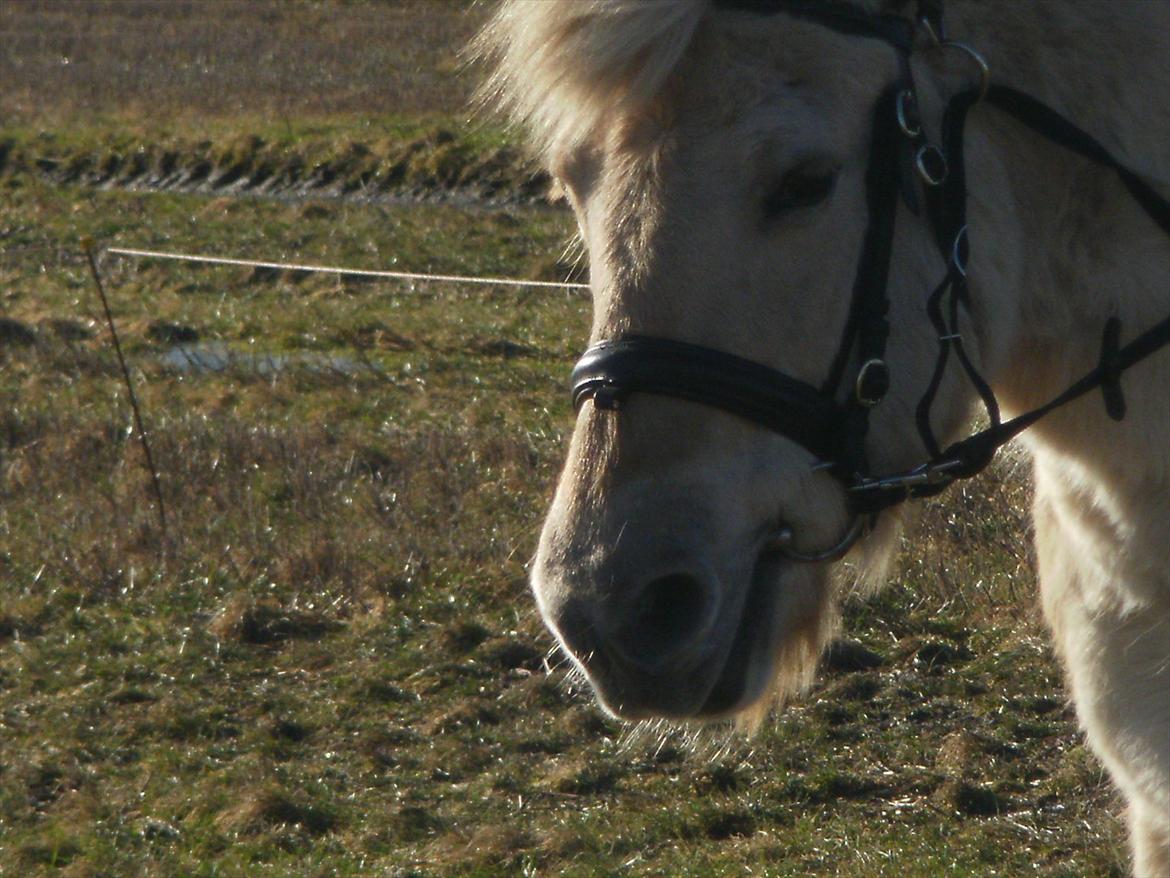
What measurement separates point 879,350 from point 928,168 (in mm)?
267

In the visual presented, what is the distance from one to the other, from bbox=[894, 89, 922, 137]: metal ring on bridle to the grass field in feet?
3.53

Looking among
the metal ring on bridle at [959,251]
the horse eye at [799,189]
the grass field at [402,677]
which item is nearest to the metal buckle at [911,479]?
the metal ring on bridle at [959,251]

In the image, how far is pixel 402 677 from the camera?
185 inches

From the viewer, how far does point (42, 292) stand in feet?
37.5

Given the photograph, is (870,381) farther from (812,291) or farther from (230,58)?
(230,58)

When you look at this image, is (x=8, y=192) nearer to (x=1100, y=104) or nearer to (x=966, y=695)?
(x=966, y=695)

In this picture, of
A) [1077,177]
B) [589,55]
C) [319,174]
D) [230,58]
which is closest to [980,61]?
[1077,177]

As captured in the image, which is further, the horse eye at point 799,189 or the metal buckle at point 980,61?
the metal buckle at point 980,61

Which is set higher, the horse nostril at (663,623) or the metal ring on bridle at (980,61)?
the metal ring on bridle at (980,61)

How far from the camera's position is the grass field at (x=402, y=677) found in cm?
371

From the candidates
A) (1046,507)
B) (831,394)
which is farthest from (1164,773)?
(831,394)

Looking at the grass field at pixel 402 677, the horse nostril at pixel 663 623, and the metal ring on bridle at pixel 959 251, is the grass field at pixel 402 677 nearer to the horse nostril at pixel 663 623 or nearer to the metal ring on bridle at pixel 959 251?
the horse nostril at pixel 663 623

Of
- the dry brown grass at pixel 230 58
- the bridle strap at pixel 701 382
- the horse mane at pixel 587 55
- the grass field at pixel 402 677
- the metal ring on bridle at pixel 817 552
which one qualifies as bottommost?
the dry brown grass at pixel 230 58

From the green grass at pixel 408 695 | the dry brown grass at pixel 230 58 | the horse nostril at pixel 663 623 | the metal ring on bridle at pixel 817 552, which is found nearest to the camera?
the horse nostril at pixel 663 623
